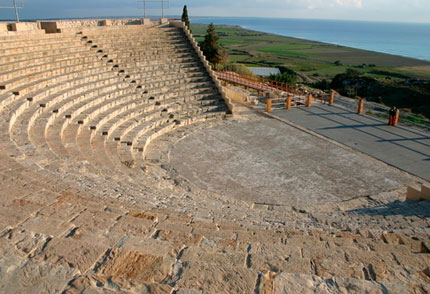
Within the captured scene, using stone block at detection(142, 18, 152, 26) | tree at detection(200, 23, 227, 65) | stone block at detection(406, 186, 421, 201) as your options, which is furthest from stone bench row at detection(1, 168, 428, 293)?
tree at detection(200, 23, 227, 65)

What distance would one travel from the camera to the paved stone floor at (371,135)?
11.5 metres

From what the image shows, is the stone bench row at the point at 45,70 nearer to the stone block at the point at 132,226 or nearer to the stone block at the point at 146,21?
the stone block at the point at 146,21

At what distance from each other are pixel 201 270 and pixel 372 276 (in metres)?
1.80

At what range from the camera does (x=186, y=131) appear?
14258mm

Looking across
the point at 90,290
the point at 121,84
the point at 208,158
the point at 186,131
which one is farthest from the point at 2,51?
the point at 90,290

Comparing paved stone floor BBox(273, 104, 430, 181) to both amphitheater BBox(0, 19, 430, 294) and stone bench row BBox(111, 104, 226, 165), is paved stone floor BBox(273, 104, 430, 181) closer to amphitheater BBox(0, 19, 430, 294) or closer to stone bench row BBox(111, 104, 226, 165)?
amphitheater BBox(0, 19, 430, 294)

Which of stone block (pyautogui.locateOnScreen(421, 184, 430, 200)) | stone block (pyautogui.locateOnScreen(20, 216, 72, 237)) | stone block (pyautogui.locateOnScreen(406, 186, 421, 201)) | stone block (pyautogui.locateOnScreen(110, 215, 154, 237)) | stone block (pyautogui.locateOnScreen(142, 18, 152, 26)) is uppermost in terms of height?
stone block (pyautogui.locateOnScreen(142, 18, 152, 26))

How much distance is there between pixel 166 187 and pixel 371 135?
919 cm

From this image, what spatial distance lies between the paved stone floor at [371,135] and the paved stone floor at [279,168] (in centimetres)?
64

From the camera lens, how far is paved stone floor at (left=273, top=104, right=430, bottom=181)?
37.7ft

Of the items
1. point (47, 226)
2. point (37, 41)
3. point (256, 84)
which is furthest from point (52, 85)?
point (256, 84)

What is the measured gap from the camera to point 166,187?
29.7ft

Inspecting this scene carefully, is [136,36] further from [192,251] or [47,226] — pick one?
[192,251]

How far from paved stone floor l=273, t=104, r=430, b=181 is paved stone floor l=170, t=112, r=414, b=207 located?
25.2 inches
